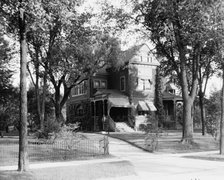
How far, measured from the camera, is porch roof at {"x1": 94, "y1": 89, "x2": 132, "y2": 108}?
38.1 m

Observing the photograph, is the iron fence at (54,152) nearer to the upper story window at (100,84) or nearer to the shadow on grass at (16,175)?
the shadow on grass at (16,175)

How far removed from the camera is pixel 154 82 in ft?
141

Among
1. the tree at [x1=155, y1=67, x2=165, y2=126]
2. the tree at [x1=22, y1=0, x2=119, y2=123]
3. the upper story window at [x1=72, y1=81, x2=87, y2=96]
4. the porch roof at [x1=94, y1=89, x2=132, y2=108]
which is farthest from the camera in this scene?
the upper story window at [x1=72, y1=81, x2=87, y2=96]

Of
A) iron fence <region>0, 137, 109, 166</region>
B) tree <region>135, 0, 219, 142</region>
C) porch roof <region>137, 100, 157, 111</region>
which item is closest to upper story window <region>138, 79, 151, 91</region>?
porch roof <region>137, 100, 157, 111</region>

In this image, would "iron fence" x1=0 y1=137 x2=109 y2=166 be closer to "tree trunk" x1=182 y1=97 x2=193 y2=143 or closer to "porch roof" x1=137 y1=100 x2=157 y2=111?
"tree trunk" x1=182 y1=97 x2=193 y2=143

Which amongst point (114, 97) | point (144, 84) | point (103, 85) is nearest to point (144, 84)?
point (144, 84)

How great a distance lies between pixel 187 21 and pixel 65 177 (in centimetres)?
1600

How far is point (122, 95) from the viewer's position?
4022 cm

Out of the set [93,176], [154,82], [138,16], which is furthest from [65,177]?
[154,82]

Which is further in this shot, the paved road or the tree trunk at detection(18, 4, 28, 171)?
the tree trunk at detection(18, 4, 28, 171)

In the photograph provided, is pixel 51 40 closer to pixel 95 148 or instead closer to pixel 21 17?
pixel 95 148

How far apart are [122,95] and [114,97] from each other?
1.68 m

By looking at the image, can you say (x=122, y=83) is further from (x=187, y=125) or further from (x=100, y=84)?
(x=187, y=125)

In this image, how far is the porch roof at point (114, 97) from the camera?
38094 mm
